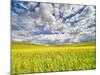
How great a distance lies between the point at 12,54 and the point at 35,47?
292mm

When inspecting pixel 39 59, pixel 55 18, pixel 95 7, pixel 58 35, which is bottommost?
pixel 39 59

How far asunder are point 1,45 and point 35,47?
0.41 metres

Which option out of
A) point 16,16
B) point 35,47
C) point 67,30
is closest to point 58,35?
point 67,30

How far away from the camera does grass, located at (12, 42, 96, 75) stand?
7.35 ft

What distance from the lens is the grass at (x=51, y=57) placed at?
2240 mm

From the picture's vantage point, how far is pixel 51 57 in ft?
7.75

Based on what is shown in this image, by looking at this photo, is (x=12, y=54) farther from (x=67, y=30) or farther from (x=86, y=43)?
(x=86, y=43)

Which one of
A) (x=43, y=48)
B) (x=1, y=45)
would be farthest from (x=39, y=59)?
(x=1, y=45)

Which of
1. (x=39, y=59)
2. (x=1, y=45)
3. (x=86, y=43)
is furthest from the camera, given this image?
(x=86, y=43)

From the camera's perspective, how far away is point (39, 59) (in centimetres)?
232

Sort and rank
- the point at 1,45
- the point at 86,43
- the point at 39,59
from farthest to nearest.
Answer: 1. the point at 86,43
2. the point at 39,59
3. the point at 1,45
